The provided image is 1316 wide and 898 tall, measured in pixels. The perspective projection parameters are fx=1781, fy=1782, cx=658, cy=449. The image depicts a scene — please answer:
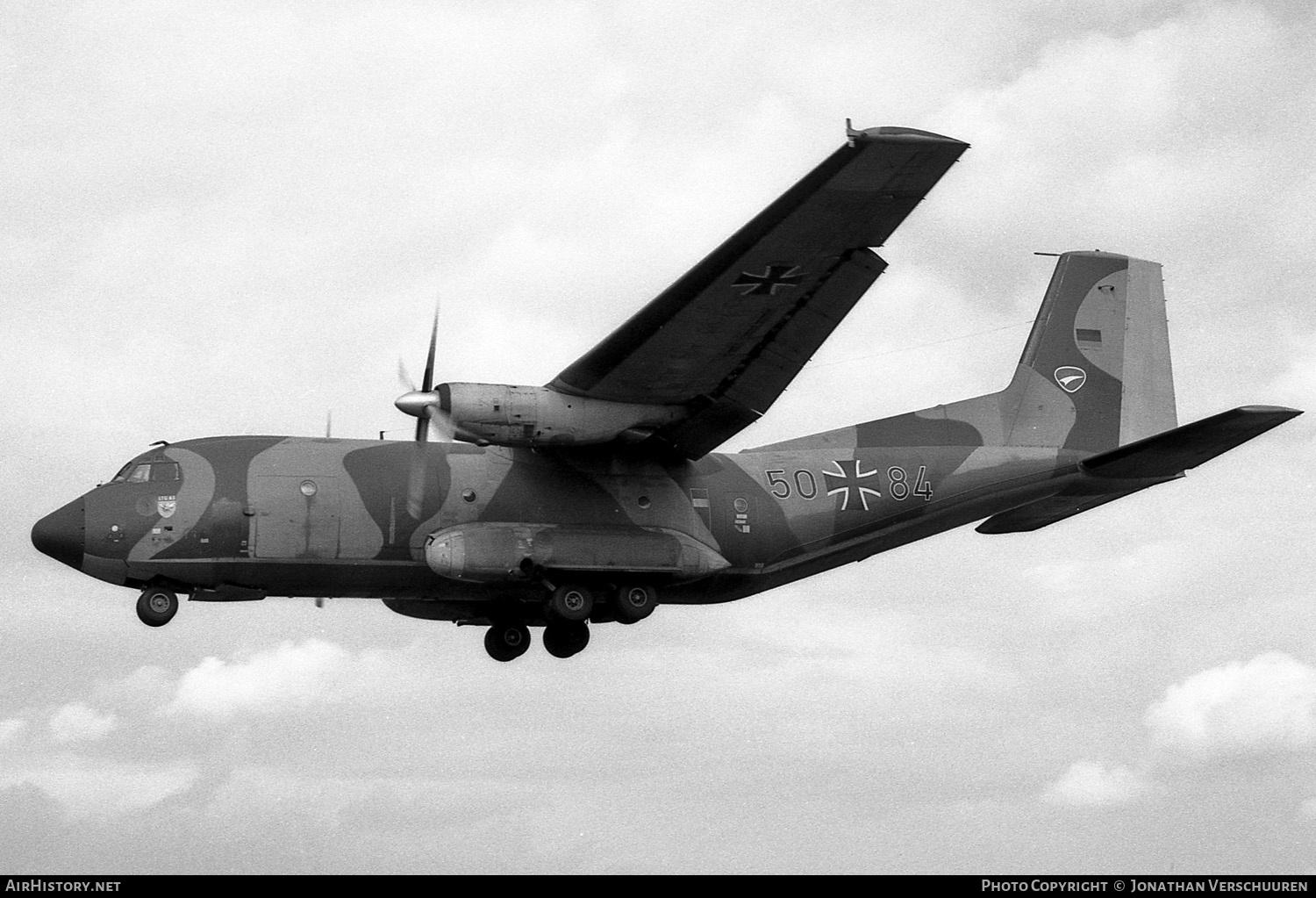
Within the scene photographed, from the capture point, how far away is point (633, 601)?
25.2 m

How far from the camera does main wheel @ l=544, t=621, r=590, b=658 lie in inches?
1051

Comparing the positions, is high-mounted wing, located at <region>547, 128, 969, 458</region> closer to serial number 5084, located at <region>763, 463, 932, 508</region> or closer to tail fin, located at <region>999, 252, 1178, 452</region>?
serial number 5084, located at <region>763, 463, 932, 508</region>

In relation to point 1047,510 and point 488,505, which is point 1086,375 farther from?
point 488,505

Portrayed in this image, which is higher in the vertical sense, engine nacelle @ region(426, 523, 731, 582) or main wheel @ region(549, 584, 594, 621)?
engine nacelle @ region(426, 523, 731, 582)

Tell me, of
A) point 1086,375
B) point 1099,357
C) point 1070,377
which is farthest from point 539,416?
point 1099,357

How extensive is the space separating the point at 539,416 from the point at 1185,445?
31.6ft

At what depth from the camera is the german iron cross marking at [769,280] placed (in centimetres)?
2212

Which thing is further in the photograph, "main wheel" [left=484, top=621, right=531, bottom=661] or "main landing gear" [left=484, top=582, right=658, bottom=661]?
"main wheel" [left=484, top=621, right=531, bottom=661]

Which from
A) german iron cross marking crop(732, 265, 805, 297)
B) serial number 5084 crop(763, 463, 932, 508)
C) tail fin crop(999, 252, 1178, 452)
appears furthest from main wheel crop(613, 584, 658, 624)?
tail fin crop(999, 252, 1178, 452)

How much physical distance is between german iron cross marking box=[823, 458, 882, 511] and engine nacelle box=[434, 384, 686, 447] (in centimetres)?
314

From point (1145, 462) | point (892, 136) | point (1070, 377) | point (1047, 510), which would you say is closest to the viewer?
point (892, 136)
